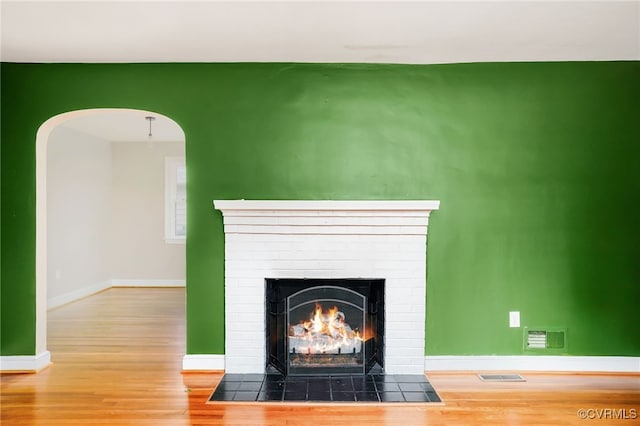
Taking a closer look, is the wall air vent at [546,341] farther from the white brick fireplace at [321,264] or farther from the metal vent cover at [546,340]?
the white brick fireplace at [321,264]

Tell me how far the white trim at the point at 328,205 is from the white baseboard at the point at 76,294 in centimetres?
368

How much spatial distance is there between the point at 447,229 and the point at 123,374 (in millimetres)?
2596

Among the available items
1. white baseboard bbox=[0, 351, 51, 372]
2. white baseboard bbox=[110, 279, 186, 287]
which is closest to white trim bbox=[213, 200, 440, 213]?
white baseboard bbox=[0, 351, 51, 372]

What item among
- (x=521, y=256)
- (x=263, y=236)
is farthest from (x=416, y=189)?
(x=263, y=236)

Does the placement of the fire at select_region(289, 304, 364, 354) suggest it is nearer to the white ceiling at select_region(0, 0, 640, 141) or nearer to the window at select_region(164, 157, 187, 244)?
the white ceiling at select_region(0, 0, 640, 141)

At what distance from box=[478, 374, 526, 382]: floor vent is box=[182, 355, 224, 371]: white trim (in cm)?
190

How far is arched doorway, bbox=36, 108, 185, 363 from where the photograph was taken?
3387 mm

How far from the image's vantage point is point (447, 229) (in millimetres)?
3320

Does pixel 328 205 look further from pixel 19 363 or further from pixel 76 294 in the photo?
pixel 76 294

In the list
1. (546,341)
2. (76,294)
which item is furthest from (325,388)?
(76,294)

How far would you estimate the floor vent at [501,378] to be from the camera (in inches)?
124

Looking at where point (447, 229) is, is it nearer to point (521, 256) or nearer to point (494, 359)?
point (521, 256)

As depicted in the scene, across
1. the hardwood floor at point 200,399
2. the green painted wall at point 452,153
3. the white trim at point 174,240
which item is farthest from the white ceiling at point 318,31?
the white trim at point 174,240

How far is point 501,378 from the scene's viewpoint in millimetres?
3176
